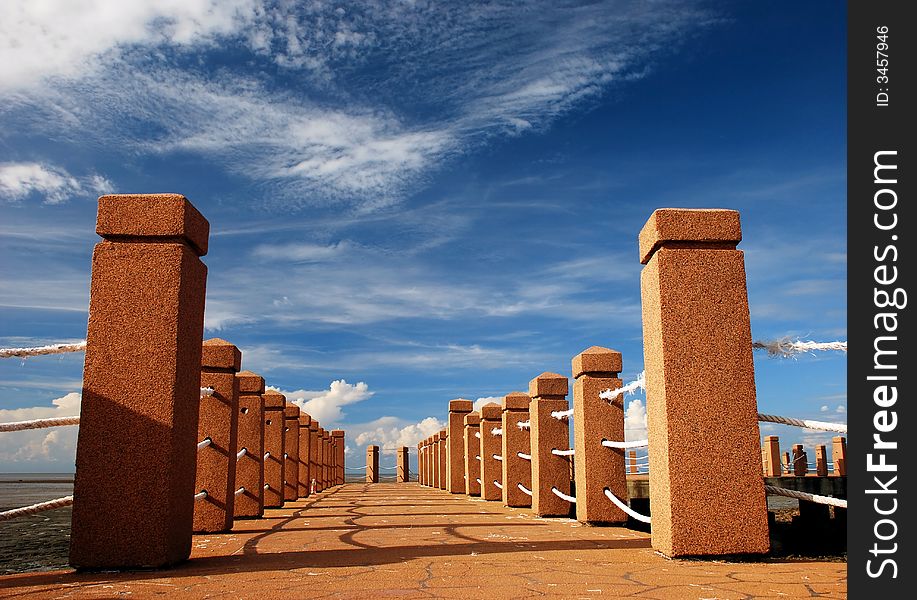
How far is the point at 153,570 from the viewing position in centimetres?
376

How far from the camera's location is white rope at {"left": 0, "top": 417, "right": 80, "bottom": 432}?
3930 millimetres

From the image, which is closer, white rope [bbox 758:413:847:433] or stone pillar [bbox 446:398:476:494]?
white rope [bbox 758:413:847:433]

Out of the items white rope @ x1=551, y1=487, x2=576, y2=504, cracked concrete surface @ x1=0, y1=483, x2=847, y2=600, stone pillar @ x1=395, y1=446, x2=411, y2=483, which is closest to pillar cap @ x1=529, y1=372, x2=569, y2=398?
white rope @ x1=551, y1=487, x2=576, y2=504

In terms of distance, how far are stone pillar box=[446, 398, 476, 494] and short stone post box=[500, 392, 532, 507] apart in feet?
15.9

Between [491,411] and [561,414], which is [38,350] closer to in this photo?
[561,414]

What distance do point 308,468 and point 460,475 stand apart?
2.94 m

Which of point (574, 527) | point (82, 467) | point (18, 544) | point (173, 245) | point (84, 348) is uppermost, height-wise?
point (173, 245)

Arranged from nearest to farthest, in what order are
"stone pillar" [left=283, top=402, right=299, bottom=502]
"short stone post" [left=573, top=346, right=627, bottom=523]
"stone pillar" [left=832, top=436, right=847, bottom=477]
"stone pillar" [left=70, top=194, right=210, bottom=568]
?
"stone pillar" [left=70, top=194, right=210, bottom=568]
"short stone post" [left=573, top=346, right=627, bottom=523]
"stone pillar" [left=283, top=402, right=299, bottom=502]
"stone pillar" [left=832, top=436, right=847, bottom=477]

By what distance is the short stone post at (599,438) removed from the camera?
587cm

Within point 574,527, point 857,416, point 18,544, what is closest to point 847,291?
point 857,416

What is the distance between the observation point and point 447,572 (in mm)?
3586

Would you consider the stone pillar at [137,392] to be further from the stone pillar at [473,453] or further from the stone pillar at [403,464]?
the stone pillar at [403,464]

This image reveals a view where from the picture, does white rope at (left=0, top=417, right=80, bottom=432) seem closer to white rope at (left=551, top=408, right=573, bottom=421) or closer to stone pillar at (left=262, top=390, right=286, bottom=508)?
white rope at (left=551, top=408, right=573, bottom=421)

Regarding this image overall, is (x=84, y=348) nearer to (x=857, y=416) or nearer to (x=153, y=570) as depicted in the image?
(x=153, y=570)
